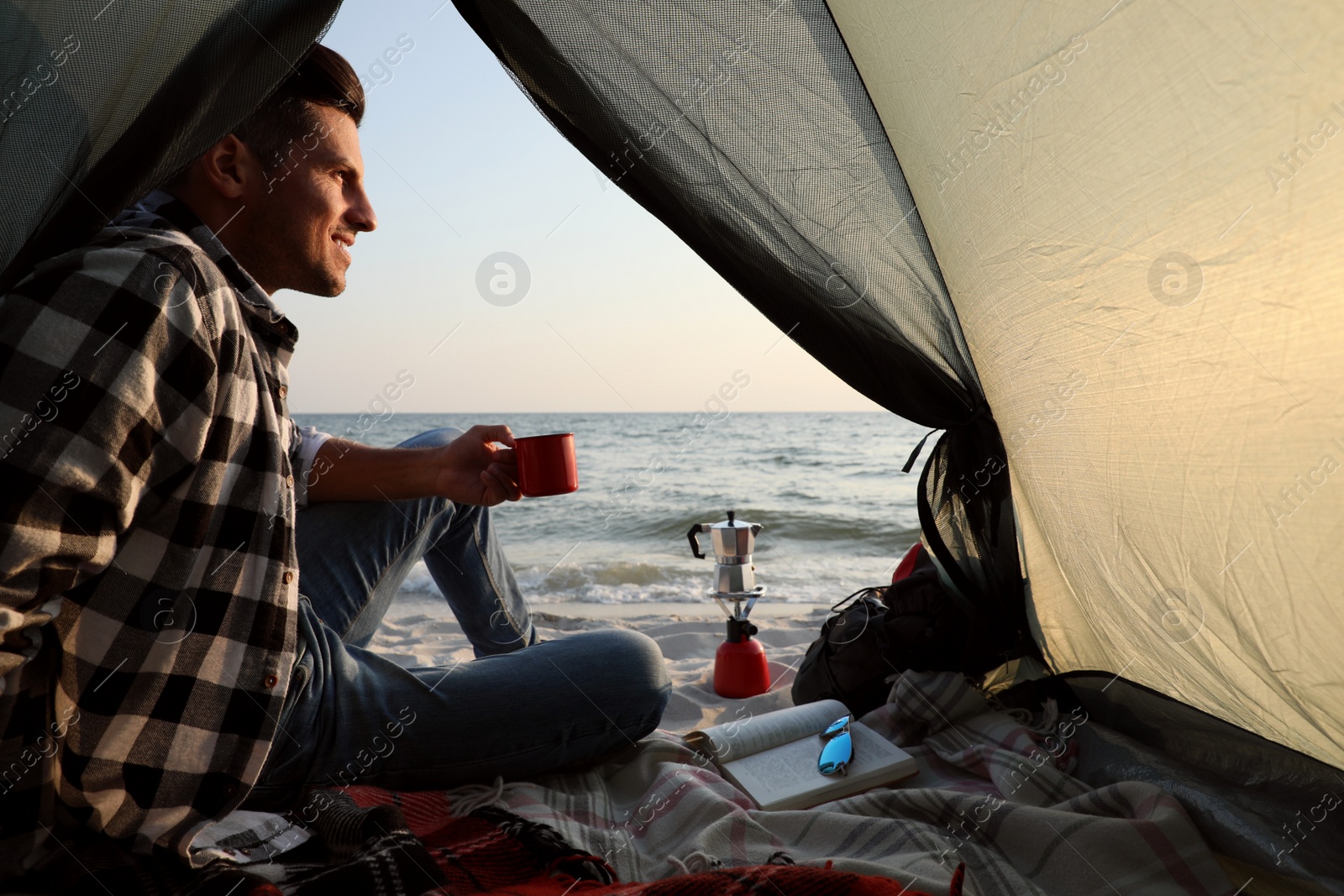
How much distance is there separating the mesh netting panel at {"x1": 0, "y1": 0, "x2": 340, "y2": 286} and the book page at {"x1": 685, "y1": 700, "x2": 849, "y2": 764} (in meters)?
1.29

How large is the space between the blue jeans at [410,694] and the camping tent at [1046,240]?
67cm

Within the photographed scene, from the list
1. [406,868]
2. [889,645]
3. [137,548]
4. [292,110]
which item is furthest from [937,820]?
[292,110]

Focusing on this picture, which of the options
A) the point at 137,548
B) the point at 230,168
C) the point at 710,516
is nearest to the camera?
the point at 137,548

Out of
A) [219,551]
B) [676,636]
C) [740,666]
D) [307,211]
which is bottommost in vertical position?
[676,636]

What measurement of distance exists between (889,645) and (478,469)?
964mm

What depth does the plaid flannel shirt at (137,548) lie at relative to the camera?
31.7 inches

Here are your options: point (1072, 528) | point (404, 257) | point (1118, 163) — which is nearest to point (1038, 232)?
point (1118, 163)

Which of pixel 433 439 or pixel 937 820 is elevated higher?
pixel 433 439

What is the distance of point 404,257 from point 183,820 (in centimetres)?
726

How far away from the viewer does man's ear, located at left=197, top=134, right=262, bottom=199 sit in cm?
119

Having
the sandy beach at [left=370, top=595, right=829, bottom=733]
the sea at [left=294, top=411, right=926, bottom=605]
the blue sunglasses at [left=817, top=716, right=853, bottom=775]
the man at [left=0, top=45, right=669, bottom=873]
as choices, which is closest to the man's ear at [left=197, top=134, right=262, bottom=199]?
the man at [left=0, top=45, right=669, bottom=873]

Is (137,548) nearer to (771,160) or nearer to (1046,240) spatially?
(771,160)

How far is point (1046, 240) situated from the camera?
125 centimetres

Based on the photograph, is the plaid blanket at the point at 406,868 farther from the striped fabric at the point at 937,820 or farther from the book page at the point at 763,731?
the book page at the point at 763,731
